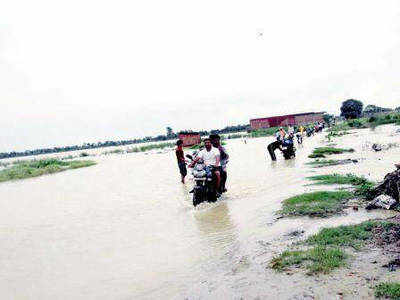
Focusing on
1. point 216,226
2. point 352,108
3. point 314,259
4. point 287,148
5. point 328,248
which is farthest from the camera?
point 352,108

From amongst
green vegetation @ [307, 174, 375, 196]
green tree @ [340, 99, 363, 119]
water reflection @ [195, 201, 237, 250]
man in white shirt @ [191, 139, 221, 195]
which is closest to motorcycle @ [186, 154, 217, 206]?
man in white shirt @ [191, 139, 221, 195]

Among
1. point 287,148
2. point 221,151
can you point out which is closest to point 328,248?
point 221,151

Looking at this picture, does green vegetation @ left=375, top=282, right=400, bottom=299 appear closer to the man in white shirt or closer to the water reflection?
the water reflection

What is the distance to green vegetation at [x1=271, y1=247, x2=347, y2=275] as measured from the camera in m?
4.84

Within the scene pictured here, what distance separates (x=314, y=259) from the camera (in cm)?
512

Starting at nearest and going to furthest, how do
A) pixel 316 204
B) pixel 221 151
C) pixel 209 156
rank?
pixel 316 204, pixel 209 156, pixel 221 151

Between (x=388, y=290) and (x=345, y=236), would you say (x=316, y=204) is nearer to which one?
(x=345, y=236)

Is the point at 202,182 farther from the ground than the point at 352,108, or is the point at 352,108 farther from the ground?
the point at 352,108

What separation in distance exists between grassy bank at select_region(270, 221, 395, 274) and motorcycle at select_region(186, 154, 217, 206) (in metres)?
5.33

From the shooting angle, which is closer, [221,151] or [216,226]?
[216,226]

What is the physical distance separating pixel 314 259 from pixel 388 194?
12.1ft

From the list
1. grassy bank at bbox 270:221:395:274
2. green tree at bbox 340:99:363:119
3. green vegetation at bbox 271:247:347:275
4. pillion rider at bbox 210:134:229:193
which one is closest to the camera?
green vegetation at bbox 271:247:347:275

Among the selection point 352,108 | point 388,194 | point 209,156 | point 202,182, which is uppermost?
point 352,108

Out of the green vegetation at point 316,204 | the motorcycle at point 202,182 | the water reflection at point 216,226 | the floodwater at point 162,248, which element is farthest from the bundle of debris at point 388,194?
the motorcycle at point 202,182
